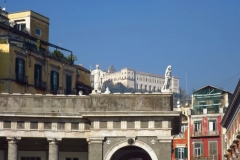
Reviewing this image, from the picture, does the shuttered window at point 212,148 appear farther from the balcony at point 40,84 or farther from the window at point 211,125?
the balcony at point 40,84

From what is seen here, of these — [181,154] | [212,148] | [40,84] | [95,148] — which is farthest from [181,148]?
[95,148]

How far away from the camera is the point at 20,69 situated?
198 ft

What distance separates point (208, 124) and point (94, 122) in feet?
139

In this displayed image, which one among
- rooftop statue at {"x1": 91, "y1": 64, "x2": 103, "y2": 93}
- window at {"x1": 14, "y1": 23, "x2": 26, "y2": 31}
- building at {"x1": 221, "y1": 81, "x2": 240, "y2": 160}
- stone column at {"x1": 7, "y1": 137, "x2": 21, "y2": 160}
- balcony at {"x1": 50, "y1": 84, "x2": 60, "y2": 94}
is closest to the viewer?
stone column at {"x1": 7, "y1": 137, "x2": 21, "y2": 160}

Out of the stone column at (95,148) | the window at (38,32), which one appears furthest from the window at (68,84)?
the stone column at (95,148)

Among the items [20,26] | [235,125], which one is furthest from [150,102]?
[20,26]

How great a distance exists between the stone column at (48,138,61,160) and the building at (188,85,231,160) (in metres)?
41.3

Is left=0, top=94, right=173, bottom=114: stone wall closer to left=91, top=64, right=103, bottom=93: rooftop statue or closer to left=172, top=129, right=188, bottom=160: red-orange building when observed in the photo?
left=91, top=64, right=103, bottom=93: rooftop statue

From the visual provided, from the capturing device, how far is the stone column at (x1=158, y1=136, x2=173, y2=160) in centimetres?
5081

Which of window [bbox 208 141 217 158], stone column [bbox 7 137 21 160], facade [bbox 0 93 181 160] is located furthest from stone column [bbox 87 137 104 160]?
window [bbox 208 141 217 158]

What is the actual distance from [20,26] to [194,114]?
34.1 metres

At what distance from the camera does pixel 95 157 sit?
5122 cm

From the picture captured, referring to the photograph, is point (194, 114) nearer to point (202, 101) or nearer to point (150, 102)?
point (202, 101)

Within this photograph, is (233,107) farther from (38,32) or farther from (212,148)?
(212,148)
